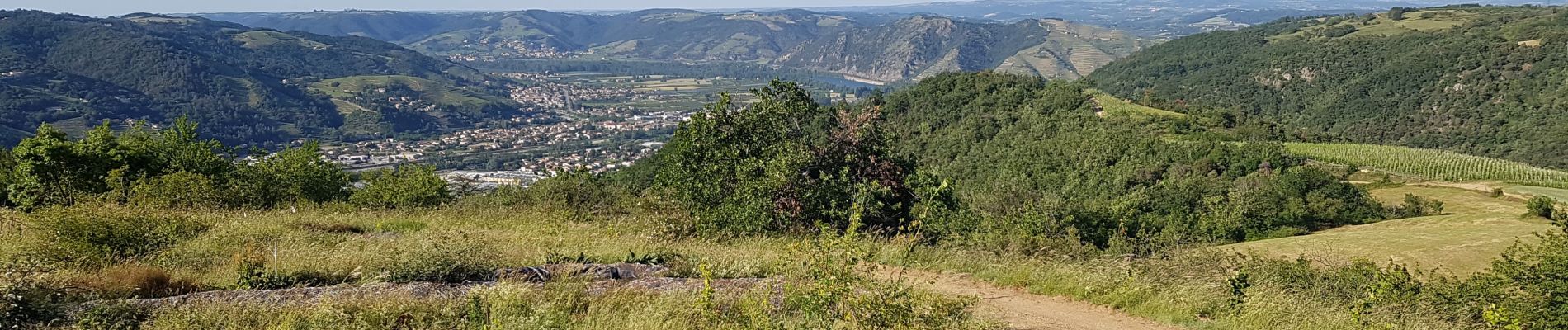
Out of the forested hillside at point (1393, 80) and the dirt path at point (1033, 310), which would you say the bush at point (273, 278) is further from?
the forested hillside at point (1393, 80)

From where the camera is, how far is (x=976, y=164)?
49188 millimetres

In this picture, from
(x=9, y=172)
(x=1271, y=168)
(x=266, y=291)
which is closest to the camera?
(x=266, y=291)

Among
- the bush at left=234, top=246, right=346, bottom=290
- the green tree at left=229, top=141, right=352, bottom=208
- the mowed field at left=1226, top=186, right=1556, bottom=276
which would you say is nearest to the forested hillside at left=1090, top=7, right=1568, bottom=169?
the mowed field at left=1226, top=186, right=1556, bottom=276

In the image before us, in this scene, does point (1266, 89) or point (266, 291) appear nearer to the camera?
point (266, 291)

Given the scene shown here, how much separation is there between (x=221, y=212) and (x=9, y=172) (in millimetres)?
6370

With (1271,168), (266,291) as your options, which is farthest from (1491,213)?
(266,291)

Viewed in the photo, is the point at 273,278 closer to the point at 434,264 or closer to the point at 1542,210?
the point at 434,264

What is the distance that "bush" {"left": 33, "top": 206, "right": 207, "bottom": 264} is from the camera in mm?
6055

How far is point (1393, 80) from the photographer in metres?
94.1

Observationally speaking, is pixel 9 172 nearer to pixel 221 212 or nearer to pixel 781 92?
pixel 221 212

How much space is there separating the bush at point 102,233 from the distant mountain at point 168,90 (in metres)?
110

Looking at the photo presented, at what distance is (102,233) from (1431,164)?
54.0 m

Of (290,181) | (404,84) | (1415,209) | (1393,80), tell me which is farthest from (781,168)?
(404,84)

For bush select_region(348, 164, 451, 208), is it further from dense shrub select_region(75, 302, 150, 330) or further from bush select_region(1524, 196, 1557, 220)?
bush select_region(1524, 196, 1557, 220)
